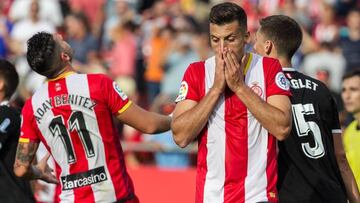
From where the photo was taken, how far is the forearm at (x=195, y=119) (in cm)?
663

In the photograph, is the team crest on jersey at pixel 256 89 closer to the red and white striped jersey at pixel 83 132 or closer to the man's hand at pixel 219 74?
the man's hand at pixel 219 74

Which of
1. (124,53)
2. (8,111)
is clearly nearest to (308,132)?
(8,111)

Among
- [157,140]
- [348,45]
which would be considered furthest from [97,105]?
[348,45]

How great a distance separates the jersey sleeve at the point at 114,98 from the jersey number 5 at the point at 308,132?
135 cm

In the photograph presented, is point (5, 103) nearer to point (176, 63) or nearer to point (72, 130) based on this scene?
point (72, 130)

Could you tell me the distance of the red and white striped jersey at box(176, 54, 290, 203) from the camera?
6773mm

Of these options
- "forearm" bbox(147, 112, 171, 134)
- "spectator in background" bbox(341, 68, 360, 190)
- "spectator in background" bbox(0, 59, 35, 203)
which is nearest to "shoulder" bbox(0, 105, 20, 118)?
"spectator in background" bbox(0, 59, 35, 203)

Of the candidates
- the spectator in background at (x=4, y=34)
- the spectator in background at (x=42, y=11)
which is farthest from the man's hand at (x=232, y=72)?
the spectator in background at (x=42, y=11)

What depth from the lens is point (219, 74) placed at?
6.63 metres

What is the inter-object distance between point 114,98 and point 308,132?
5.12ft

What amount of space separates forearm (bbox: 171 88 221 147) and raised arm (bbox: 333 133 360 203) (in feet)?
5.17

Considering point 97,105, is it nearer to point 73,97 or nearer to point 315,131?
point 73,97

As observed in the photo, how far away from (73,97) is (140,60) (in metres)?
10.5

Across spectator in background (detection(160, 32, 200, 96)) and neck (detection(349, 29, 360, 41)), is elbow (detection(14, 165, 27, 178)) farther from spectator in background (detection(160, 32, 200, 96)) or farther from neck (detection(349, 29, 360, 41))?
neck (detection(349, 29, 360, 41))
